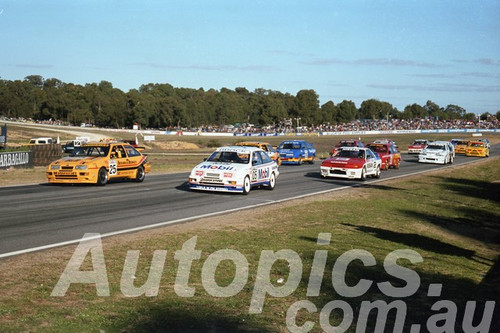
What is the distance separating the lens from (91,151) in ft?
65.8

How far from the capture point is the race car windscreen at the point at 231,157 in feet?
61.6

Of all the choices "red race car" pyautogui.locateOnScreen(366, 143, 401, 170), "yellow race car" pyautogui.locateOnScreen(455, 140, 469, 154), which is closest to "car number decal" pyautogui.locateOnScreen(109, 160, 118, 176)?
"red race car" pyautogui.locateOnScreen(366, 143, 401, 170)

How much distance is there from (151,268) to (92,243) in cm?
206

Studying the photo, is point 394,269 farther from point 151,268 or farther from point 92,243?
point 92,243

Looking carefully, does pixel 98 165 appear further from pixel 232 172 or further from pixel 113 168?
pixel 232 172

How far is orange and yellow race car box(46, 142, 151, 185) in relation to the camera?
18781mm

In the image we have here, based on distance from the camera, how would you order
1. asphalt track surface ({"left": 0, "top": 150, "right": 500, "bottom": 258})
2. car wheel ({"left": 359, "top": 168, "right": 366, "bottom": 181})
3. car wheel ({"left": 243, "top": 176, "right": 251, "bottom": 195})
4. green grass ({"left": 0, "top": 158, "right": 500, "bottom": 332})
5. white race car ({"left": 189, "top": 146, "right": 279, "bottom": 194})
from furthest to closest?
car wheel ({"left": 359, "top": 168, "right": 366, "bottom": 181})
car wheel ({"left": 243, "top": 176, "right": 251, "bottom": 195})
white race car ({"left": 189, "top": 146, "right": 279, "bottom": 194})
asphalt track surface ({"left": 0, "top": 150, "right": 500, "bottom": 258})
green grass ({"left": 0, "top": 158, "right": 500, "bottom": 332})

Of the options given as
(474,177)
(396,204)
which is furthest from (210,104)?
(396,204)

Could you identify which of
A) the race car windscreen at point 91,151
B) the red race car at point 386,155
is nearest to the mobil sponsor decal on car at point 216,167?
the race car windscreen at point 91,151

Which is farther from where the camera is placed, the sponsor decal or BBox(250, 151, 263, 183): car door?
the sponsor decal

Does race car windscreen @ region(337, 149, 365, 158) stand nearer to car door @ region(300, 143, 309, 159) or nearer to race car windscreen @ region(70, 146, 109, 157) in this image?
car door @ region(300, 143, 309, 159)

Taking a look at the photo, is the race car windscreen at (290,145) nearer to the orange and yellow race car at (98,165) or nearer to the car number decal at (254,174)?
the orange and yellow race car at (98,165)

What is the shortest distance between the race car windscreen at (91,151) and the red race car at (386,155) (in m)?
17.5

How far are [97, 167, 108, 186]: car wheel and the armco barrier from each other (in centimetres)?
1159
